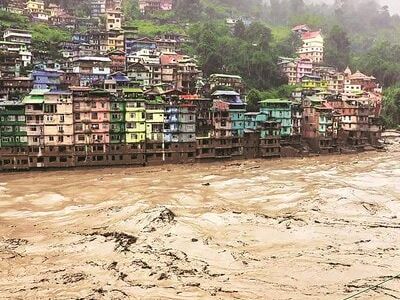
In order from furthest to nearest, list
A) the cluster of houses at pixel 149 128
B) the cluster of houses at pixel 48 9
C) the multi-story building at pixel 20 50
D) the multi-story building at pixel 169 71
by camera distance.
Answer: the cluster of houses at pixel 48 9
the multi-story building at pixel 169 71
the multi-story building at pixel 20 50
the cluster of houses at pixel 149 128

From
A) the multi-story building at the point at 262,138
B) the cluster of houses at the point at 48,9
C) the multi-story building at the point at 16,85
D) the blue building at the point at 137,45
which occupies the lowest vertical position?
the multi-story building at the point at 262,138

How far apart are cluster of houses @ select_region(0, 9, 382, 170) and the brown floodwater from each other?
4.70 meters

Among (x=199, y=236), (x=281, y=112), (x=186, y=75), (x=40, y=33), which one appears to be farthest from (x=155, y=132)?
(x=40, y=33)

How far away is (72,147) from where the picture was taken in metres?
40.6

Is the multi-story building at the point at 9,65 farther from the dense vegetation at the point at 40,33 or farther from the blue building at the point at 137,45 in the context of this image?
the blue building at the point at 137,45

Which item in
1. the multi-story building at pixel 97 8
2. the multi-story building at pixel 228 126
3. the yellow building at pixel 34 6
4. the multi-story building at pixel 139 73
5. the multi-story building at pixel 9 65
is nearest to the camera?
the multi-story building at pixel 228 126

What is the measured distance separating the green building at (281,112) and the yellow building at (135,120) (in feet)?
42.3

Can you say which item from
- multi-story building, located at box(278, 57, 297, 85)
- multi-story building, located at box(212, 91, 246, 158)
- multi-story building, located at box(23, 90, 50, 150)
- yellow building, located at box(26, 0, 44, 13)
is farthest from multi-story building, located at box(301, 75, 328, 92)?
yellow building, located at box(26, 0, 44, 13)

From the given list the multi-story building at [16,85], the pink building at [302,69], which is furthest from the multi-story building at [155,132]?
the pink building at [302,69]

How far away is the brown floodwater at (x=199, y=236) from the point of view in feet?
51.5

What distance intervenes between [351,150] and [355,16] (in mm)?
87057

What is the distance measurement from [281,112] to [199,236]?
30.1 metres

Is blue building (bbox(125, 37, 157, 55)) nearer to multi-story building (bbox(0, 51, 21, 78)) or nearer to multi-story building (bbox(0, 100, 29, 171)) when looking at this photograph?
multi-story building (bbox(0, 51, 21, 78))

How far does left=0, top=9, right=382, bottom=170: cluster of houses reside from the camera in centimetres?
4009
